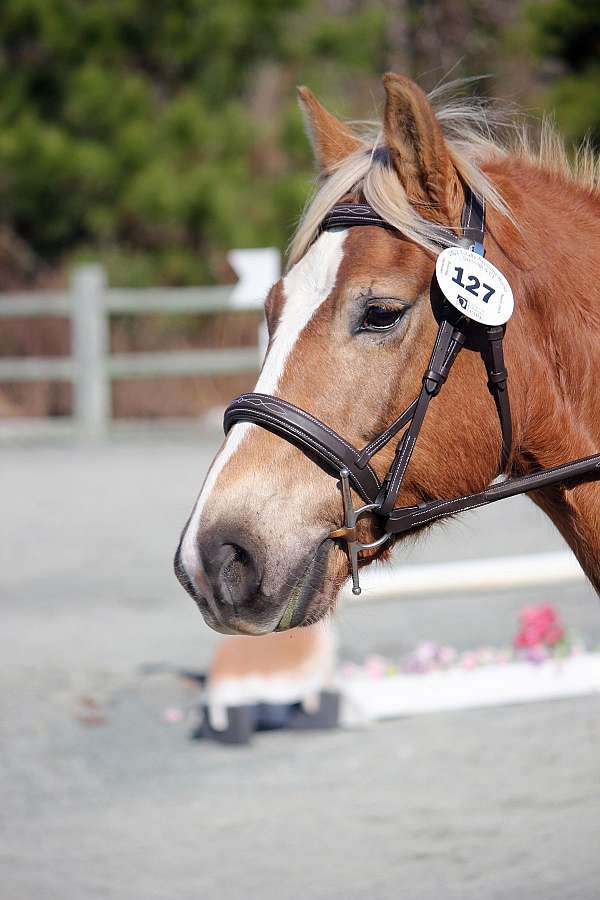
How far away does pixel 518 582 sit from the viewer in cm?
501

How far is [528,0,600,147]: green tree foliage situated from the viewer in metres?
13.6

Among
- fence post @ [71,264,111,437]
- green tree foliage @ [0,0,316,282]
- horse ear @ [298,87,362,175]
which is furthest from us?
green tree foliage @ [0,0,316,282]

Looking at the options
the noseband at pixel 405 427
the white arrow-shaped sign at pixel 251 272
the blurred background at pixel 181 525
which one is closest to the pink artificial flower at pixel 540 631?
the blurred background at pixel 181 525

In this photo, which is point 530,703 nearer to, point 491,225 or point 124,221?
point 491,225

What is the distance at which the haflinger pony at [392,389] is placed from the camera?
85.2 inches

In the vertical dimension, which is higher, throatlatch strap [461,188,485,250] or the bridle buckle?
throatlatch strap [461,188,485,250]

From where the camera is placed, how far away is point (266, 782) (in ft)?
13.8

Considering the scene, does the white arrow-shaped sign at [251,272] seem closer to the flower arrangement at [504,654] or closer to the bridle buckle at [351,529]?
the flower arrangement at [504,654]

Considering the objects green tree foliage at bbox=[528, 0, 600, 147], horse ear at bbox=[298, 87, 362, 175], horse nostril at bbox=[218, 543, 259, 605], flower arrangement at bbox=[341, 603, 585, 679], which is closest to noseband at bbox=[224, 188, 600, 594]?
horse nostril at bbox=[218, 543, 259, 605]

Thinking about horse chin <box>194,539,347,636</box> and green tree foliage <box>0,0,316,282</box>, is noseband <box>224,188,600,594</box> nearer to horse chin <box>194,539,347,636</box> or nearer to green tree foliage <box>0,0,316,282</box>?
horse chin <box>194,539,347,636</box>

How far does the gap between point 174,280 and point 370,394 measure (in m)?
14.5

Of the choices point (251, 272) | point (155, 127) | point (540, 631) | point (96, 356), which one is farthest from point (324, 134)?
point (155, 127)

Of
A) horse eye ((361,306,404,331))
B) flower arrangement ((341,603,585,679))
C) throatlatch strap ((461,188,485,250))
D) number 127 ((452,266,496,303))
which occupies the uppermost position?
flower arrangement ((341,603,585,679))

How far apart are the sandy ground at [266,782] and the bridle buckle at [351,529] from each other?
1497 millimetres
